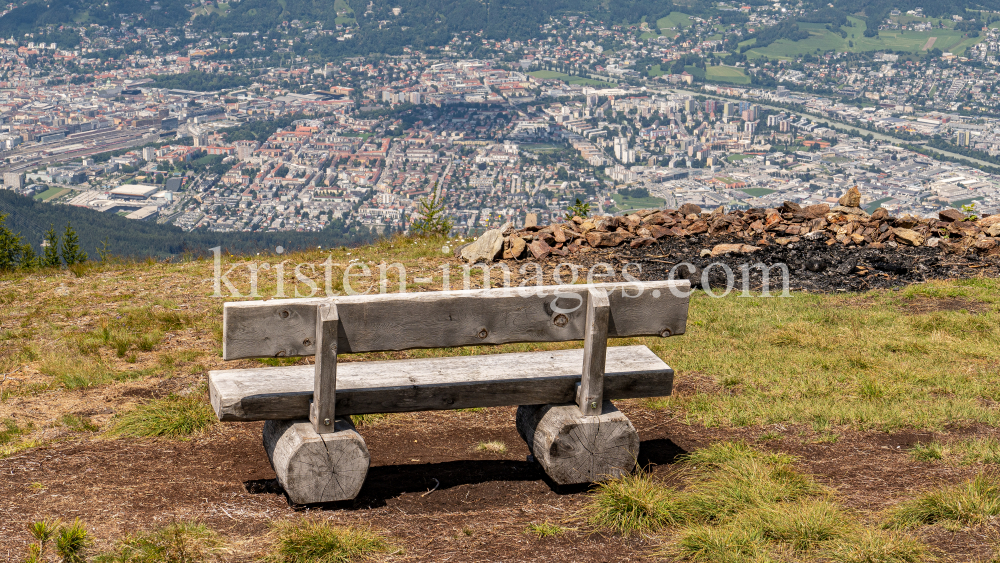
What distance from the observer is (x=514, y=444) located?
4375mm

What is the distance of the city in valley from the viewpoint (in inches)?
2344

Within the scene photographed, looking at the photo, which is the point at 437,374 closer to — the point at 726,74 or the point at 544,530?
the point at 544,530

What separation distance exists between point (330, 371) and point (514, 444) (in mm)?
1464

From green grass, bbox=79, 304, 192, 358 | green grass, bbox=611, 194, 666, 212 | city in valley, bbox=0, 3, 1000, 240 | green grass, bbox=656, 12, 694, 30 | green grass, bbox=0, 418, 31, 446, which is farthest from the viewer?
green grass, bbox=656, 12, 694, 30

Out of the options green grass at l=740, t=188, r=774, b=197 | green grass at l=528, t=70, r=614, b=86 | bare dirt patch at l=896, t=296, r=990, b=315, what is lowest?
green grass at l=740, t=188, r=774, b=197

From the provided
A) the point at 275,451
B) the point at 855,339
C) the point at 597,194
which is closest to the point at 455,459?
the point at 275,451

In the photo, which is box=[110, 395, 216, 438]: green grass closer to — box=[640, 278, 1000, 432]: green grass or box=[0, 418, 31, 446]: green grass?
box=[0, 418, 31, 446]: green grass

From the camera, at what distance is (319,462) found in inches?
133

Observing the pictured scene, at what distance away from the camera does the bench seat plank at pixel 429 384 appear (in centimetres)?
342

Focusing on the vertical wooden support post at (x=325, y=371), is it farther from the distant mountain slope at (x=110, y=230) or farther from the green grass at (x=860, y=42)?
the green grass at (x=860, y=42)

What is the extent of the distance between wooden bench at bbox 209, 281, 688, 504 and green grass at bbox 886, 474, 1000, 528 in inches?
44.9

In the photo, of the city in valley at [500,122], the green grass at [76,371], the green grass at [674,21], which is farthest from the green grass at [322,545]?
the green grass at [674,21]

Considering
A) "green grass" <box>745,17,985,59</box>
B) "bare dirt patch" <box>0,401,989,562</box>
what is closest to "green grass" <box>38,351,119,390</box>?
"bare dirt patch" <box>0,401,989,562</box>

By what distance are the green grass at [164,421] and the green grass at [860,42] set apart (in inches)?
4812
